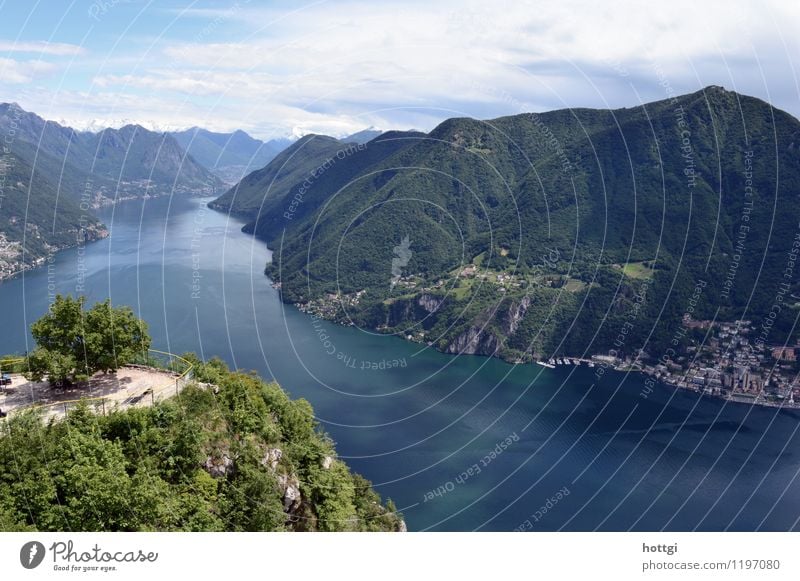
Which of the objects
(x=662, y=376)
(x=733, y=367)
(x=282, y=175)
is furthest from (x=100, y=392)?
(x=282, y=175)

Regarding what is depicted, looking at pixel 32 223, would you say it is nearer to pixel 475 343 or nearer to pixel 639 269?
pixel 475 343

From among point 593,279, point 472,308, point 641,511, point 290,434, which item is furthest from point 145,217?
point 290,434

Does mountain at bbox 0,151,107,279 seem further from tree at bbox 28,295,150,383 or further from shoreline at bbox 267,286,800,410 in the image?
tree at bbox 28,295,150,383

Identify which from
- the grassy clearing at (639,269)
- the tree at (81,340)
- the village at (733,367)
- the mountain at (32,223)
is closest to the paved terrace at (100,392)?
the tree at (81,340)

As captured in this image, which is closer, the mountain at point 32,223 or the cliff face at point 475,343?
the cliff face at point 475,343

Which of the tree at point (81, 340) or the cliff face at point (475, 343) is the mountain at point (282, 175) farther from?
the tree at point (81, 340)

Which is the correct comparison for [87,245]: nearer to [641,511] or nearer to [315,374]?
[315,374]
